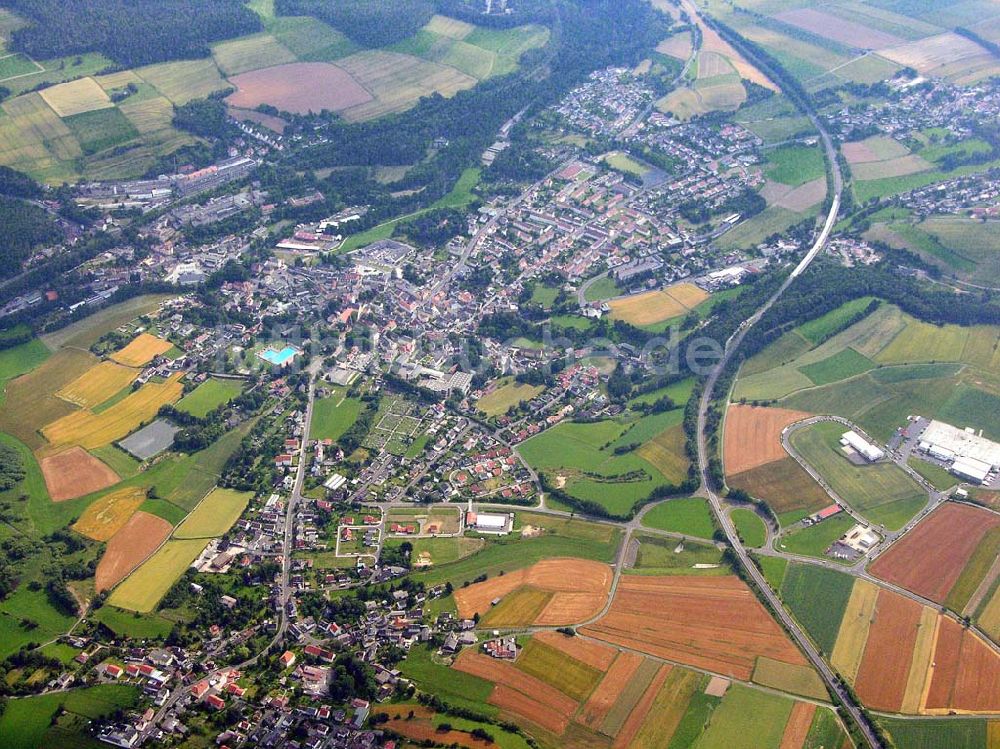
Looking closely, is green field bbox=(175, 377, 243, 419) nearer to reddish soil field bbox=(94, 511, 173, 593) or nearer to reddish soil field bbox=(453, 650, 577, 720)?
reddish soil field bbox=(94, 511, 173, 593)

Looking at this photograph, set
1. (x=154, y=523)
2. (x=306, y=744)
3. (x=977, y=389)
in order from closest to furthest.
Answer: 1. (x=306, y=744)
2. (x=154, y=523)
3. (x=977, y=389)

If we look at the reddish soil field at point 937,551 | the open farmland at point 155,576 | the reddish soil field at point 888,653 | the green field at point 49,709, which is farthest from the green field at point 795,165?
the green field at point 49,709

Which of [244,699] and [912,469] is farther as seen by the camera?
[912,469]

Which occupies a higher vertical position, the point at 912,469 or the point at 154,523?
the point at 912,469

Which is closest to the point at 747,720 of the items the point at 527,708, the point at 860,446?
the point at 527,708

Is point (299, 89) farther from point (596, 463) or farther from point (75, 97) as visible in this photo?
point (596, 463)

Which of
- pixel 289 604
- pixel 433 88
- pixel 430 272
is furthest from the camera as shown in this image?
pixel 433 88

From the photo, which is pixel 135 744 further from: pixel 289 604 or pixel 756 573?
pixel 756 573

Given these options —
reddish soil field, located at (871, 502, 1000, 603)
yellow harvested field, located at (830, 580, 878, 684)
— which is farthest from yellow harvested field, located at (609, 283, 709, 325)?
yellow harvested field, located at (830, 580, 878, 684)

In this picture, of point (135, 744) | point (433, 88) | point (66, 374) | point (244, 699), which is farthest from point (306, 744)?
point (433, 88)
